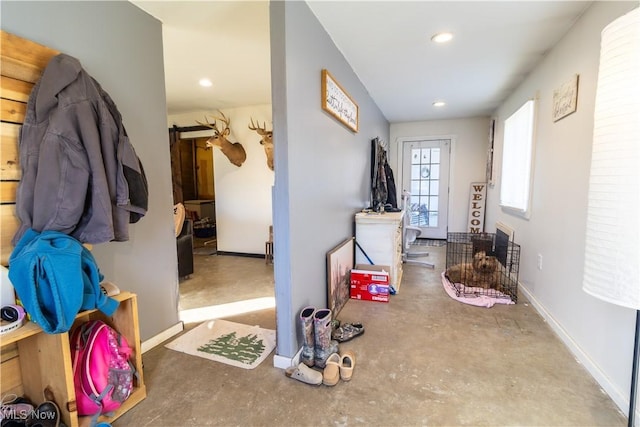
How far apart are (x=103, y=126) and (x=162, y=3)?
1.04 m

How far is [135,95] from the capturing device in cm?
190

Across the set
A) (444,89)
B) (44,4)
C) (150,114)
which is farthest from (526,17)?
(44,4)

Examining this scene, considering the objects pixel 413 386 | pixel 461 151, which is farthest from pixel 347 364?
pixel 461 151

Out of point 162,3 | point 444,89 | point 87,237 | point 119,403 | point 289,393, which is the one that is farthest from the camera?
point 444,89

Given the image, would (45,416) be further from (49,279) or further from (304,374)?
(304,374)

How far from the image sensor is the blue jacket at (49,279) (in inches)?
44.8

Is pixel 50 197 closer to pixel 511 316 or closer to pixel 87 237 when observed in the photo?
pixel 87 237

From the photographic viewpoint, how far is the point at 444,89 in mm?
3730

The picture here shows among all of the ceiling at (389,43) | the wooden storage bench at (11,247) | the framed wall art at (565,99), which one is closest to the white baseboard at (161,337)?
the wooden storage bench at (11,247)

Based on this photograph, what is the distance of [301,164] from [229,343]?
136 cm

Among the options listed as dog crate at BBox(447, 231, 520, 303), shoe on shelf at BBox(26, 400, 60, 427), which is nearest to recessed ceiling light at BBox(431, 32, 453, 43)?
dog crate at BBox(447, 231, 520, 303)

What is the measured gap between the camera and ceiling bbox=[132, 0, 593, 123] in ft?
6.54

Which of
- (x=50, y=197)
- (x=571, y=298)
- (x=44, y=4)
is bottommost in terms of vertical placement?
(x=571, y=298)

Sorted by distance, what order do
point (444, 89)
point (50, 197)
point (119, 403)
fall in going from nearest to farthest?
point (50, 197)
point (119, 403)
point (444, 89)
